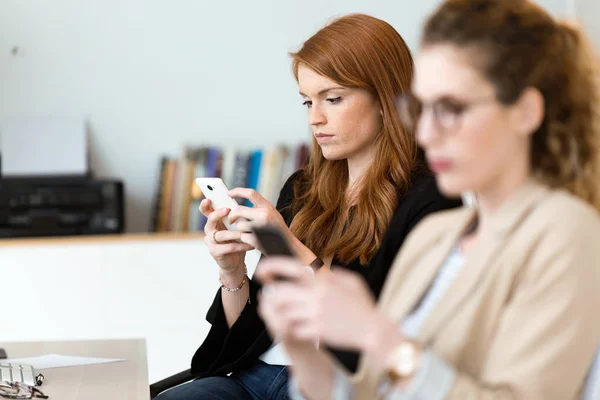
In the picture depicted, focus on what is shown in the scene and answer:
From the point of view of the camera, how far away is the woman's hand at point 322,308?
98cm

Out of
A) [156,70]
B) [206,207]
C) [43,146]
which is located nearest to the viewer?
Answer: [206,207]

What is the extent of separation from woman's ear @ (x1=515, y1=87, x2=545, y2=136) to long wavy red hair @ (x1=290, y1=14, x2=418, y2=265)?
3.18 feet

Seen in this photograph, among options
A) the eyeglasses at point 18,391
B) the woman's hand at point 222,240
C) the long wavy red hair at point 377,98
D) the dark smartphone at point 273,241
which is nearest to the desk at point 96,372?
the eyeglasses at point 18,391

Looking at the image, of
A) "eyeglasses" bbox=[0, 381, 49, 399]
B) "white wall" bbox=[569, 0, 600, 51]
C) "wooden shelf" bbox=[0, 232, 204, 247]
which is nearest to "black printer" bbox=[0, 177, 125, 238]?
"wooden shelf" bbox=[0, 232, 204, 247]

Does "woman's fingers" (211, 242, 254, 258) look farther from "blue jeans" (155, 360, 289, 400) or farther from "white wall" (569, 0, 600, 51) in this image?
"white wall" (569, 0, 600, 51)

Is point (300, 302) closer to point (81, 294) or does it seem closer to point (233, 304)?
point (233, 304)

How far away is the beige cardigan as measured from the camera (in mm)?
1008

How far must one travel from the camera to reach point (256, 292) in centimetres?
227

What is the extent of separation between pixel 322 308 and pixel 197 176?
3184mm

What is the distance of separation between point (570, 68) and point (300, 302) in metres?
0.43

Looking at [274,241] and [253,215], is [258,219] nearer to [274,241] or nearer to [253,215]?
[253,215]

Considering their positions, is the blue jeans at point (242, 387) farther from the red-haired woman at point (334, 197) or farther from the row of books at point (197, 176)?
the row of books at point (197, 176)

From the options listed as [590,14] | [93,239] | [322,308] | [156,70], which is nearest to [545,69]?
[322,308]

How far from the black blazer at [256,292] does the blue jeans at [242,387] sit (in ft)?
0.08
